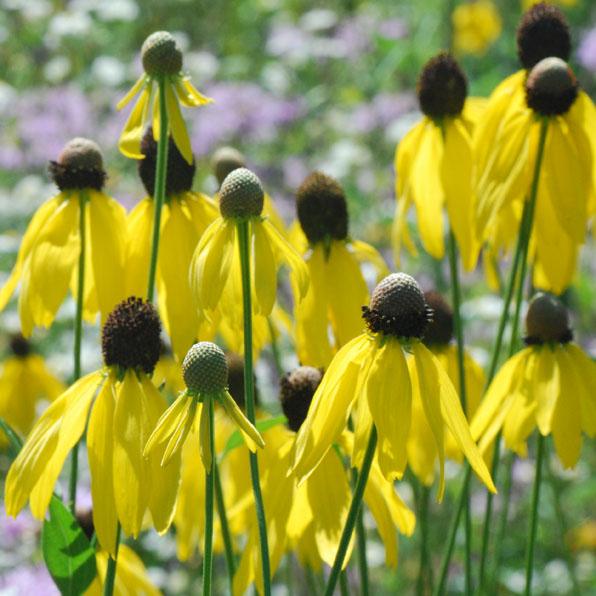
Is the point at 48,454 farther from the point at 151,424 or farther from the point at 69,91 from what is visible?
the point at 69,91

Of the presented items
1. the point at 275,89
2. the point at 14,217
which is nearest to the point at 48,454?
the point at 14,217

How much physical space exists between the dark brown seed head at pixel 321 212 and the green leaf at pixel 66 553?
0.44 metres

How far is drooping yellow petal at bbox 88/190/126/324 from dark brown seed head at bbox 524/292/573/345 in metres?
0.40

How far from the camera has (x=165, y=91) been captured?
834 millimetres

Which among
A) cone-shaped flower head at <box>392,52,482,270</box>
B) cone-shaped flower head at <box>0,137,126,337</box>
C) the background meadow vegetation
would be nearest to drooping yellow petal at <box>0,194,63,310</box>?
cone-shaped flower head at <box>0,137,126,337</box>

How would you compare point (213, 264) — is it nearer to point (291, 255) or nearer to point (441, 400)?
point (291, 255)

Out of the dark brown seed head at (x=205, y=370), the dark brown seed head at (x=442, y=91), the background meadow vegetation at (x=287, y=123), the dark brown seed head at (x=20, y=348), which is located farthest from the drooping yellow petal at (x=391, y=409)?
the dark brown seed head at (x=20, y=348)

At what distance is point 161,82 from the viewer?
835 mm

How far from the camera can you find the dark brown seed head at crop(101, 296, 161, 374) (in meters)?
0.75

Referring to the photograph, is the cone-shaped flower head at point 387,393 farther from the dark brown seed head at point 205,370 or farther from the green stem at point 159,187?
the green stem at point 159,187

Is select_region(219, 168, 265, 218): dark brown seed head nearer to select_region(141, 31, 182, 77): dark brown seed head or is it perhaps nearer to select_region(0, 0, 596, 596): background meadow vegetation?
select_region(141, 31, 182, 77): dark brown seed head

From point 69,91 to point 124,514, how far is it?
2427mm

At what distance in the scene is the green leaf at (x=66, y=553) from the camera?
73 cm

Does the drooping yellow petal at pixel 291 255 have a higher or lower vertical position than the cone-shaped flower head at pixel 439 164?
lower
